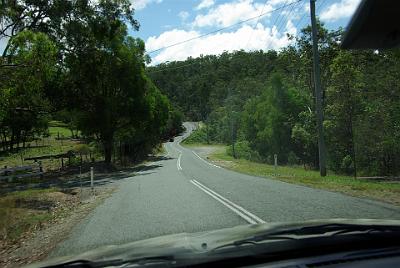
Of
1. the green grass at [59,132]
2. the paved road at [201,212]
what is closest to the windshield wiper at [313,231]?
the paved road at [201,212]

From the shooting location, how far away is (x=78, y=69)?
3322 centimetres

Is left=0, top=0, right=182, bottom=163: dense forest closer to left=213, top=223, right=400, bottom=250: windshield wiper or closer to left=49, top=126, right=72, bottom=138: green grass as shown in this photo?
left=213, top=223, right=400, bottom=250: windshield wiper

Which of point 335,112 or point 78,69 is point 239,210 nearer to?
point 78,69

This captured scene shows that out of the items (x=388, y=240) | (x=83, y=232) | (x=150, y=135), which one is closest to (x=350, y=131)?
(x=150, y=135)

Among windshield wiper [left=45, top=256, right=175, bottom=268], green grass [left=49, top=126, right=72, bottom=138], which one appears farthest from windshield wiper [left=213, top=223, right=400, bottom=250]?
green grass [left=49, top=126, right=72, bottom=138]

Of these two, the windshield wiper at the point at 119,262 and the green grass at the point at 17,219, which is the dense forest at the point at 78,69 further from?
the windshield wiper at the point at 119,262

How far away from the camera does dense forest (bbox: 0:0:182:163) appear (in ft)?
59.2

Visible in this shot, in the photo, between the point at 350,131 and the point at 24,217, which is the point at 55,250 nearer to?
the point at 24,217

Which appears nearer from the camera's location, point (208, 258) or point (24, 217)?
point (208, 258)

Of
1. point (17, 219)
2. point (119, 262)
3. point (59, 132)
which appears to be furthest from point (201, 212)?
point (59, 132)

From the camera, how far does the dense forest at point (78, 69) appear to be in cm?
1805

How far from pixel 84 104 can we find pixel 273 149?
88.1ft

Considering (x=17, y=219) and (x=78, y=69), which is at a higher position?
(x=78, y=69)

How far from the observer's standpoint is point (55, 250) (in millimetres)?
8727
